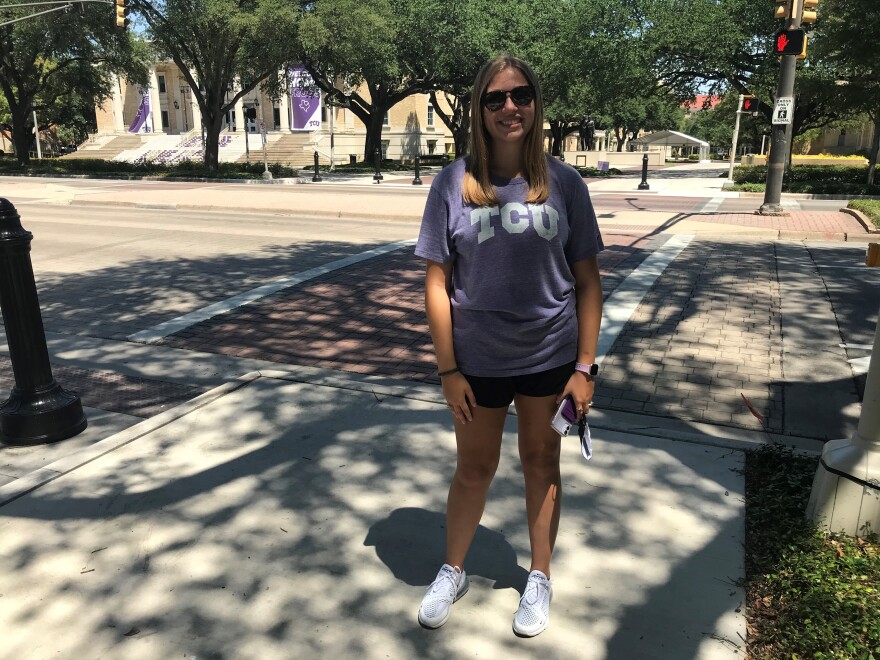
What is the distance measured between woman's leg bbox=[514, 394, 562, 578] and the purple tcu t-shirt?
0.54 feet

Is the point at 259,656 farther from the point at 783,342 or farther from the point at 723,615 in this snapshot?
the point at 783,342

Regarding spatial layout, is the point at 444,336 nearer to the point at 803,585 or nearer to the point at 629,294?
the point at 803,585

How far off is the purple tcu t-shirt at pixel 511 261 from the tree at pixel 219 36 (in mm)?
29920

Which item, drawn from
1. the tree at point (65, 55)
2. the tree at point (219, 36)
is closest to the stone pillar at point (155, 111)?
the tree at point (65, 55)

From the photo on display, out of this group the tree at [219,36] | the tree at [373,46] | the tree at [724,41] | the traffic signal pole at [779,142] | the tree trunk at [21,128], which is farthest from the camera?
the tree trunk at [21,128]

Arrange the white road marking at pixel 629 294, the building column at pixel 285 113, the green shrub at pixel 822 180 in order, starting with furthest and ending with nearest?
the building column at pixel 285 113 < the green shrub at pixel 822 180 < the white road marking at pixel 629 294

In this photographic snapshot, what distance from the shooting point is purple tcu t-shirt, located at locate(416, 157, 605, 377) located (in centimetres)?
224

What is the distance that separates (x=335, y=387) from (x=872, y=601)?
3322 millimetres

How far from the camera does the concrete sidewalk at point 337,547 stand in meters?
2.49

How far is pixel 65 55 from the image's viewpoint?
3684 centimetres

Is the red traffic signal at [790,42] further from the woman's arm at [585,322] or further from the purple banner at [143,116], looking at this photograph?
the purple banner at [143,116]

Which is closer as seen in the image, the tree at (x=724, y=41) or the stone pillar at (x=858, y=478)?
the stone pillar at (x=858, y=478)


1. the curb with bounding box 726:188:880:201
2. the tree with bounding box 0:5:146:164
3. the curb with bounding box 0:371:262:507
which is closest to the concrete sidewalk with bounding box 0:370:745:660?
the curb with bounding box 0:371:262:507

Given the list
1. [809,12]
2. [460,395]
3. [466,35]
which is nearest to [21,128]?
[466,35]
